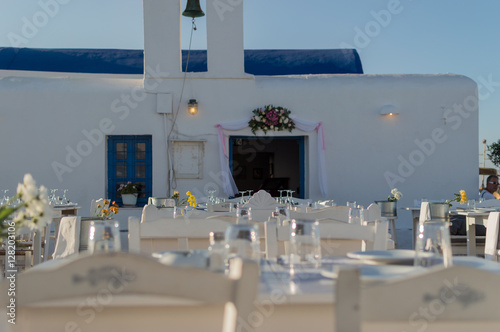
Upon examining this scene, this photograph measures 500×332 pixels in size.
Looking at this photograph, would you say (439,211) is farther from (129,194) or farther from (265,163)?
(265,163)

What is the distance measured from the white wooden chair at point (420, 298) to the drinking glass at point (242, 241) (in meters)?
0.60

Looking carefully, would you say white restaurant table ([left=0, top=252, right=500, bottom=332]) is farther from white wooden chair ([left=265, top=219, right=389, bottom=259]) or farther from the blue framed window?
the blue framed window

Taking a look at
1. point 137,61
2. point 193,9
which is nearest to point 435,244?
point 193,9

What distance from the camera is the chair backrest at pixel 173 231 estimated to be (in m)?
2.93

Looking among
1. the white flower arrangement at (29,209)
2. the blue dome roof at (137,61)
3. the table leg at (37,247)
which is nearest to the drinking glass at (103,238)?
the white flower arrangement at (29,209)

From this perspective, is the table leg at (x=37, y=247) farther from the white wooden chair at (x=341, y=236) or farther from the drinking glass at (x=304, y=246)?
the drinking glass at (x=304, y=246)

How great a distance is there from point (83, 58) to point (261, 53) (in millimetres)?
4633

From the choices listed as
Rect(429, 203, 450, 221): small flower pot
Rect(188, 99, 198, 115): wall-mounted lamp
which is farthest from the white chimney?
Rect(429, 203, 450, 221): small flower pot

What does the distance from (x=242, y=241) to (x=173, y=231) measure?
4.16 ft

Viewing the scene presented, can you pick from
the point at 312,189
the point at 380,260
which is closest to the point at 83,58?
the point at 312,189

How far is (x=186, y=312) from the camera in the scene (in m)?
1.50

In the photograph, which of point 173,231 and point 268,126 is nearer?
point 173,231

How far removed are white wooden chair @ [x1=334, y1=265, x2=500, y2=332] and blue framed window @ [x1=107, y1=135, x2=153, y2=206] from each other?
33.3 ft

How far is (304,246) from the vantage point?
6.82 ft
